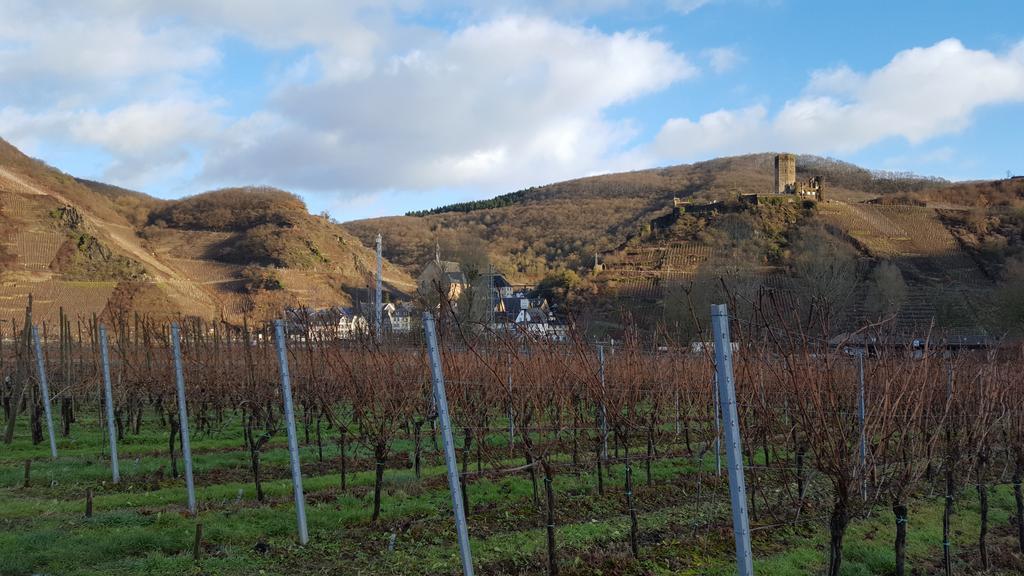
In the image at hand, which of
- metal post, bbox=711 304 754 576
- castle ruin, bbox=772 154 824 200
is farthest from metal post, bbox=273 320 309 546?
castle ruin, bbox=772 154 824 200

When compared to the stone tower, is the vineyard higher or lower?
lower

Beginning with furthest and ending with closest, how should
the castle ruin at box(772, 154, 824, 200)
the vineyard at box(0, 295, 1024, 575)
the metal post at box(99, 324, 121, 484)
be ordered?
1. the castle ruin at box(772, 154, 824, 200)
2. the metal post at box(99, 324, 121, 484)
3. the vineyard at box(0, 295, 1024, 575)

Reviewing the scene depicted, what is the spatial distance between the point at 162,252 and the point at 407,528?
436 ft

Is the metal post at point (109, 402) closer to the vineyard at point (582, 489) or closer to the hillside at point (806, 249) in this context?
the vineyard at point (582, 489)

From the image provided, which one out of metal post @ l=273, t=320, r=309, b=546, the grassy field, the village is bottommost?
the grassy field

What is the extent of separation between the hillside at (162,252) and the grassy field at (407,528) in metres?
29.4

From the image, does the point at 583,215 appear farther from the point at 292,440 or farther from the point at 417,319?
the point at 292,440

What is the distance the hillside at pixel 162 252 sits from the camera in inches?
2857

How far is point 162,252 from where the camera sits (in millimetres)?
126688

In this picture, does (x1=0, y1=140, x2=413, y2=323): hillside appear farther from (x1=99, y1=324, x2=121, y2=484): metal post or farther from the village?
(x1=99, y1=324, x2=121, y2=484): metal post

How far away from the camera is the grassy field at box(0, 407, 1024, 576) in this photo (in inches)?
282

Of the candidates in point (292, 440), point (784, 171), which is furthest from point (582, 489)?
point (784, 171)

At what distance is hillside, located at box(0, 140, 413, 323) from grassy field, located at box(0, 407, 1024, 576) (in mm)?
29397

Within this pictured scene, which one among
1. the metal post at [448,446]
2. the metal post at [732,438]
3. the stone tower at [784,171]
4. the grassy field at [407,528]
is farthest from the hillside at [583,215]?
the metal post at [732,438]
